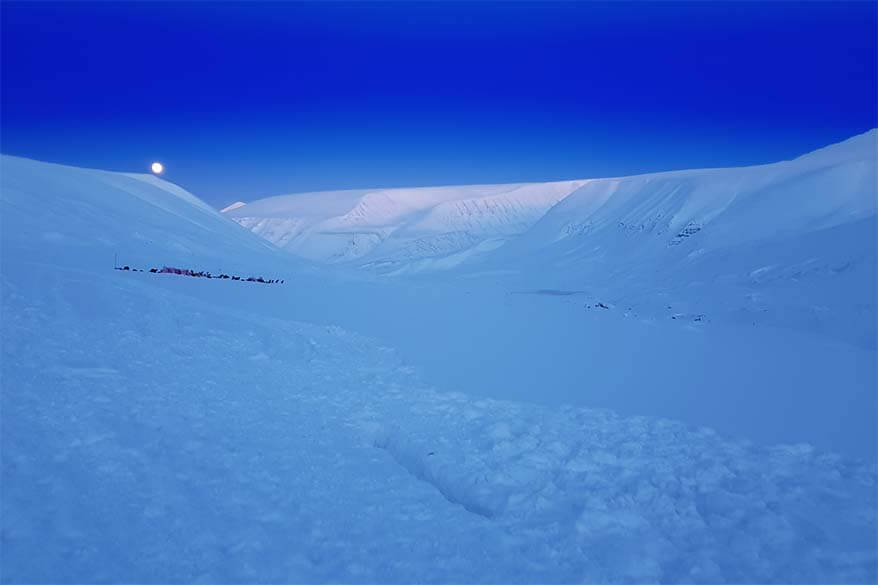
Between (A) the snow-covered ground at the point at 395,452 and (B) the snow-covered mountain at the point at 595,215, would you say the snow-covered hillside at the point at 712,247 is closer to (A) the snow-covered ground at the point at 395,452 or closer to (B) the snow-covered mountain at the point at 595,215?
(B) the snow-covered mountain at the point at 595,215

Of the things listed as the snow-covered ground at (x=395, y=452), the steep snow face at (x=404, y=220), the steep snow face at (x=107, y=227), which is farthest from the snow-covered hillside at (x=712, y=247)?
the steep snow face at (x=107, y=227)

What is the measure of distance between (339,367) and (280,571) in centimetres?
435

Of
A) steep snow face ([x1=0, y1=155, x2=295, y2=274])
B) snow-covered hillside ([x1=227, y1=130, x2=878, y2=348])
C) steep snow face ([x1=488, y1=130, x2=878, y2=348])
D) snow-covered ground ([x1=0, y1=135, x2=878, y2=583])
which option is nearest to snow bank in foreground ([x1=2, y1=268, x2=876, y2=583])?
snow-covered ground ([x1=0, y1=135, x2=878, y2=583])

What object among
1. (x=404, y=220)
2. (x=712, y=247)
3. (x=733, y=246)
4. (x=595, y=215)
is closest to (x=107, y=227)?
(x=733, y=246)

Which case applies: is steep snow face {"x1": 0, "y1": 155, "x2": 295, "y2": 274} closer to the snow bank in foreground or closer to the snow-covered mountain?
the snow bank in foreground

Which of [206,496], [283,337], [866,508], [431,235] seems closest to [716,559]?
[866,508]

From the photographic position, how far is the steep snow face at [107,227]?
1421 centimetres

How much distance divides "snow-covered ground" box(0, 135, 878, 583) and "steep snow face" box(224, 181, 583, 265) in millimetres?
72524

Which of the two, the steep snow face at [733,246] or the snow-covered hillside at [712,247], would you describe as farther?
the snow-covered hillside at [712,247]

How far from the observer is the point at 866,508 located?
14.5ft

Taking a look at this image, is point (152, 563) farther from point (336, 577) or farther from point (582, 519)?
point (582, 519)

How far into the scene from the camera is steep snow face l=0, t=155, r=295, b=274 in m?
Result: 14.2

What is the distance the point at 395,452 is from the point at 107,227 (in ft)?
58.6

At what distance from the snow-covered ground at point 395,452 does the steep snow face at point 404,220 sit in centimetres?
7252
